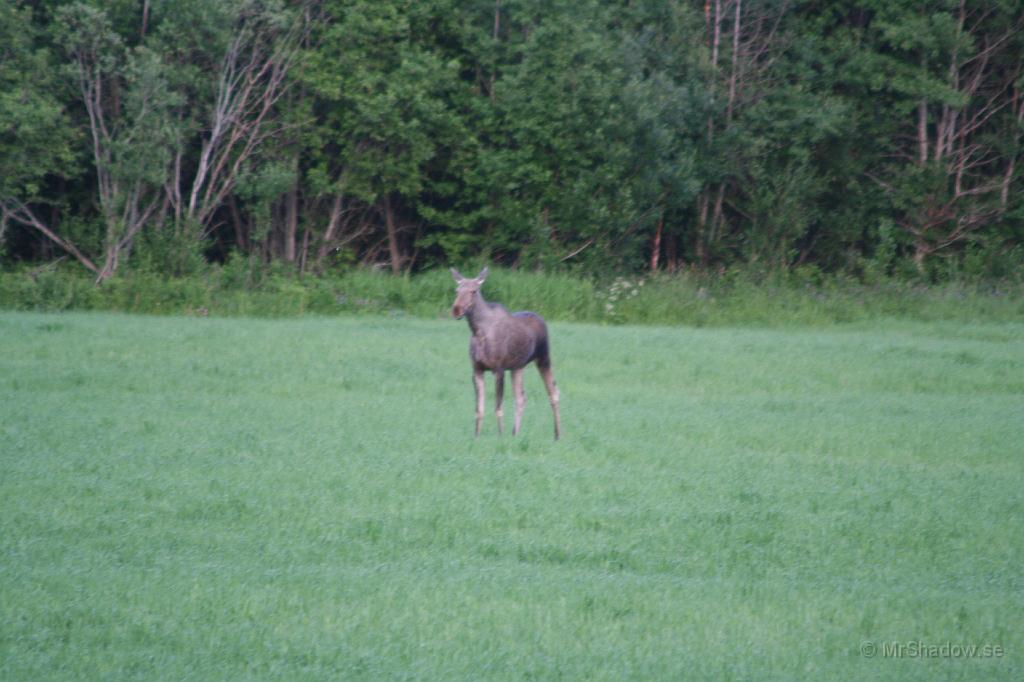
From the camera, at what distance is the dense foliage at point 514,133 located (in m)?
30.7

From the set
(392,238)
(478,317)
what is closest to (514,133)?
(392,238)

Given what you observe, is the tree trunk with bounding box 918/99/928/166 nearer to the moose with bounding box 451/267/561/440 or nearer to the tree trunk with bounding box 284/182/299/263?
the tree trunk with bounding box 284/182/299/263

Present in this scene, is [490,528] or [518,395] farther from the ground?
[518,395]

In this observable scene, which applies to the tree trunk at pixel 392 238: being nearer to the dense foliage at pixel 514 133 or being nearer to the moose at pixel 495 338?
the dense foliage at pixel 514 133

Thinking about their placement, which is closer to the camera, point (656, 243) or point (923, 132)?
point (656, 243)

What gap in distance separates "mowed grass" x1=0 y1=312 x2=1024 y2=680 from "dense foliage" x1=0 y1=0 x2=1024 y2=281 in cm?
1456

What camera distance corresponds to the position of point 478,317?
41.1 feet

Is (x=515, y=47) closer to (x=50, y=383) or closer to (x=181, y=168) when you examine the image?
(x=181, y=168)

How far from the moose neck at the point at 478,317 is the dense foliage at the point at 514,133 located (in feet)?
63.0

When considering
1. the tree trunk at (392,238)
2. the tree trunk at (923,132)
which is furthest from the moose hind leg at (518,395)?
the tree trunk at (923,132)

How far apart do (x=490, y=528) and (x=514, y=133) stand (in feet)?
90.0

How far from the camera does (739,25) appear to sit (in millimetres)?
37500

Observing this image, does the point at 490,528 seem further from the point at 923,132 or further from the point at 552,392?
the point at 923,132

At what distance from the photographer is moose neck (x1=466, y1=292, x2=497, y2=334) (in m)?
12.5
